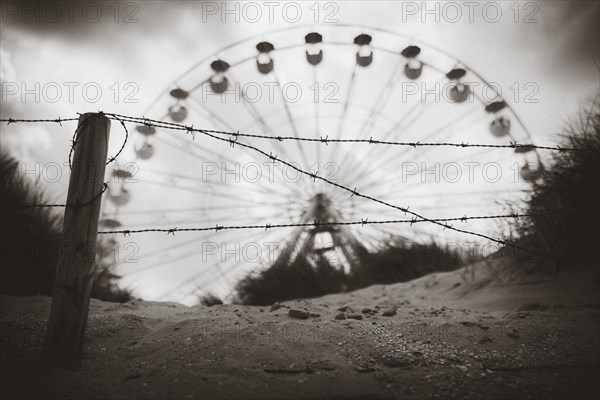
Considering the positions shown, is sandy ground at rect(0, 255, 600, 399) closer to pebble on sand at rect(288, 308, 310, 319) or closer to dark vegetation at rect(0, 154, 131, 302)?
pebble on sand at rect(288, 308, 310, 319)

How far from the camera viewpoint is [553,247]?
169 inches

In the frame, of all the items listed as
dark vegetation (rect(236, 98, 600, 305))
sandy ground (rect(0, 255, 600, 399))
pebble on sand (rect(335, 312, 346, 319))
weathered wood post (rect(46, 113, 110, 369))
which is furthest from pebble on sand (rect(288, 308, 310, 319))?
dark vegetation (rect(236, 98, 600, 305))

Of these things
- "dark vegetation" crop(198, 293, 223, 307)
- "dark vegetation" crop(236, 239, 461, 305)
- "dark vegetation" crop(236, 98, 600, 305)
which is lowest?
"dark vegetation" crop(198, 293, 223, 307)

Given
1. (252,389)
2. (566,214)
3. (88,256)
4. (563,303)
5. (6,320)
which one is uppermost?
(566,214)

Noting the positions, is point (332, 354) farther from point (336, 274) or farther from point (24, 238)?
point (336, 274)

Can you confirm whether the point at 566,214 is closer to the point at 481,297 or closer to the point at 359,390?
the point at 481,297

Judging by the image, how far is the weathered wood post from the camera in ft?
7.31

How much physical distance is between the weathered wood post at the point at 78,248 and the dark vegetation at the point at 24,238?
242cm

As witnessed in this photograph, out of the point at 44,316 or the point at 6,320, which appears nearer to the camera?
the point at 6,320

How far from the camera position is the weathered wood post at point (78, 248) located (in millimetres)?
2229

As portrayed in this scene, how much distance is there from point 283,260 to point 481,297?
158 inches

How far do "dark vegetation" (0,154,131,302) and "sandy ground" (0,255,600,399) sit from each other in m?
0.69

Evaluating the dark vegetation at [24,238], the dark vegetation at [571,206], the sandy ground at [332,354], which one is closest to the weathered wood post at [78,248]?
the sandy ground at [332,354]

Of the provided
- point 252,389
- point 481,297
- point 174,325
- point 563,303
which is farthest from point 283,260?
point 252,389
